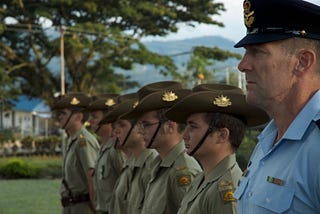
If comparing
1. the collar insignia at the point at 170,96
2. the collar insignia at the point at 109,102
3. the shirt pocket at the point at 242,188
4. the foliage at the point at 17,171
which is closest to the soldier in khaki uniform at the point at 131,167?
the collar insignia at the point at 170,96

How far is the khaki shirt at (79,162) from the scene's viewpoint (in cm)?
735

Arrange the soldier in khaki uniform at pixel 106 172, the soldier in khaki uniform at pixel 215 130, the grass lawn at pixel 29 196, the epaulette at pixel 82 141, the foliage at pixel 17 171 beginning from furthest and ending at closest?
1. the foliage at pixel 17 171
2. the grass lawn at pixel 29 196
3. the epaulette at pixel 82 141
4. the soldier in khaki uniform at pixel 106 172
5. the soldier in khaki uniform at pixel 215 130

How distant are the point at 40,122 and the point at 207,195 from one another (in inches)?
2430

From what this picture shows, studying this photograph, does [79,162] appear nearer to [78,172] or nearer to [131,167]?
[78,172]

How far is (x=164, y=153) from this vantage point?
14.7ft

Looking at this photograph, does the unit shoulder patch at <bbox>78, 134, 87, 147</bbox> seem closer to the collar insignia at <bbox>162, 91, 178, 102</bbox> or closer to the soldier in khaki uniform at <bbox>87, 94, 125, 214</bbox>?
the soldier in khaki uniform at <bbox>87, 94, 125, 214</bbox>

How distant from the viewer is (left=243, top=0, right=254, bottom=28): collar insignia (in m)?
2.19

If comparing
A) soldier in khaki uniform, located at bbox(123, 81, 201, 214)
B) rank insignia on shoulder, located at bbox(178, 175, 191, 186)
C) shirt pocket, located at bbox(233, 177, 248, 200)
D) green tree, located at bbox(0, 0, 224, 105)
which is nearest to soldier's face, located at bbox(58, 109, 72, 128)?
soldier in khaki uniform, located at bbox(123, 81, 201, 214)

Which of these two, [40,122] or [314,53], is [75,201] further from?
[40,122]

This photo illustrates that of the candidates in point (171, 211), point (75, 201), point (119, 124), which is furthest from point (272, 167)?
point (75, 201)

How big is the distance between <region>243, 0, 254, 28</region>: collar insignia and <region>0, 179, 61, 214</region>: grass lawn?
1042cm

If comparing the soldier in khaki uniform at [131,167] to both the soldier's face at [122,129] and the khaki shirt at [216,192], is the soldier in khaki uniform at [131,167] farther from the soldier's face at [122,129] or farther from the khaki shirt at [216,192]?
the khaki shirt at [216,192]

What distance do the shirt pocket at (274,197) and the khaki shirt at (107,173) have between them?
457cm

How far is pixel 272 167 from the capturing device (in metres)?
2.09
